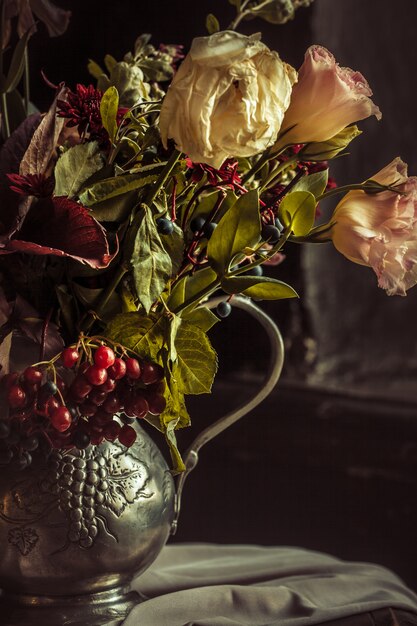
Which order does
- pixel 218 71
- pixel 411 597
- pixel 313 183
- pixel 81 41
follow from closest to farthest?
pixel 218 71
pixel 313 183
pixel 411 597
pixel 81 41

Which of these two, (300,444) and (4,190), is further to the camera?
(300,444)

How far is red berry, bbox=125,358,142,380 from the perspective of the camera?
51cm

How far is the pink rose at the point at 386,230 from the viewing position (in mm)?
511

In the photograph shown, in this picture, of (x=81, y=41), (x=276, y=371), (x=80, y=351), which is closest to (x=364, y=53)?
(x=81, y=41)

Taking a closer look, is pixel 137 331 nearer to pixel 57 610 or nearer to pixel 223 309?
pixel 223 309

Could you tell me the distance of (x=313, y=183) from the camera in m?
0.56

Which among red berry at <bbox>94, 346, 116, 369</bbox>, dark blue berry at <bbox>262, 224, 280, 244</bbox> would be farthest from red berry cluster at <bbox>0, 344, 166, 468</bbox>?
dark blue berry at <bbox>262, 224, 280, 244</bbox>

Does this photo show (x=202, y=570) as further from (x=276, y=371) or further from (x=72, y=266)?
(x=72, y=266)

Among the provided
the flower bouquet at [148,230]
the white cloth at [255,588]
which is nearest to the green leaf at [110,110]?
the flower bouquet at [148,230]

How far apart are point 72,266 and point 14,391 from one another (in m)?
0.08

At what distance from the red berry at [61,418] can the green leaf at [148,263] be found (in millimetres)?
78

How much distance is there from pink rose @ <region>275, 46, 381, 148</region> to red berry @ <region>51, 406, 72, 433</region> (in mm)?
203

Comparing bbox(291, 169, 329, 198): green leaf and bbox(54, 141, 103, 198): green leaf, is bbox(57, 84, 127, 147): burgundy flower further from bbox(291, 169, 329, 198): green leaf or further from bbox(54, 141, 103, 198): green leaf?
bbox(291, 169, 329, 198): green leaf

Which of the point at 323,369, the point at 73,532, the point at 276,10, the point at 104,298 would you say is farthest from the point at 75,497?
the point at 323,369
